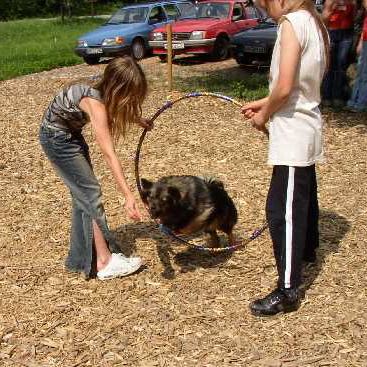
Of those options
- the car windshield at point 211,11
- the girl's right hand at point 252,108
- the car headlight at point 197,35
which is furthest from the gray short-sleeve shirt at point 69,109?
the car windshield at point 211,11

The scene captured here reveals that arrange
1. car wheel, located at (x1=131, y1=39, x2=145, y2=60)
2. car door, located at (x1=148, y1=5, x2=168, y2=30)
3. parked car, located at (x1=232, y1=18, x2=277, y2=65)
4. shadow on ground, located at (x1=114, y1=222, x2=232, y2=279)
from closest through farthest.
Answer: shadow on ground, located at (x1=114, y1=222, x2=232, y2=279)
parked car, located at (x1=232, y1=18, x2=277, y2=65)
car wheel, located at (x1=131, y1=39, x2=145, y2=60)
car door, located at (x1=148, y1=5, x2=168, y2=30)

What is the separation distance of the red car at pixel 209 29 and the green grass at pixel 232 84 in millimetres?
1940

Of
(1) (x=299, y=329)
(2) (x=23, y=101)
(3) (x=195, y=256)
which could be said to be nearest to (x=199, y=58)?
(2) (x=23, y=101)

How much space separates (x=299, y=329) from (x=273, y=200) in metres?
0.90

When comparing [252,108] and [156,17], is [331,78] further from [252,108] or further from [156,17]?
[156,17]

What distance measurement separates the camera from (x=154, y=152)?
8.33 meters

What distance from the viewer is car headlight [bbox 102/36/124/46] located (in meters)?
17.8

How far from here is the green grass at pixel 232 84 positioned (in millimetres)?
11586

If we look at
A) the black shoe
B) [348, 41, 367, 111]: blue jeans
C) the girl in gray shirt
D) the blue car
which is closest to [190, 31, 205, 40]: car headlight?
the blue car

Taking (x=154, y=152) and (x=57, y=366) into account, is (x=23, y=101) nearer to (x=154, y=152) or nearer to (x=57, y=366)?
(x=154, y=152)

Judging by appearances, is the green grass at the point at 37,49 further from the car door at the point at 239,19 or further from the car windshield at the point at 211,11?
the car door at the point at 239,19

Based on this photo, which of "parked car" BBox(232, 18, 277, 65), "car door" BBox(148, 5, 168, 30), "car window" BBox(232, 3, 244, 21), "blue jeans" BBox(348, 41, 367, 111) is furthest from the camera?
"car door" BBox(148, 5, 168, 30)

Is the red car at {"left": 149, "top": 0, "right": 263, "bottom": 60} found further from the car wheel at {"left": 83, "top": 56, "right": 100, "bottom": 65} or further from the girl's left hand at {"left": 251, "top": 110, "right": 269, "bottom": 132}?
the girl's left hand at {"left": 251, "top": 110, "right": 269, "bottom": 132}

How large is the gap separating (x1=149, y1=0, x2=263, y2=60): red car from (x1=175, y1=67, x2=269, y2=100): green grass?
1.94 m
